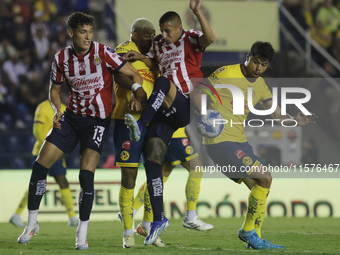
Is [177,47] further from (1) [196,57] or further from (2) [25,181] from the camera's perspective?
(2) [25,181]

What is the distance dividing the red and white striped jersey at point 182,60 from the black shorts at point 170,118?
0.18 meters

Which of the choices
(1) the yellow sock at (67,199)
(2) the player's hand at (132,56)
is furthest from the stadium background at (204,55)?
(2) the player's hand at (132,56)

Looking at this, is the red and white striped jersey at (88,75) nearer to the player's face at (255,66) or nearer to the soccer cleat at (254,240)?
the player's face at (255,66)

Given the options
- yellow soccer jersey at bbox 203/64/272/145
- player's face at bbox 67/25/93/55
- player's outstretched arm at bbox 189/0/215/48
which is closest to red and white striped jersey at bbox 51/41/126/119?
player's face at bbox 67/25/93/55

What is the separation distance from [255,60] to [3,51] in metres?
8.87

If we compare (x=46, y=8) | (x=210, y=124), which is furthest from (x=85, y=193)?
(x=46, y=8)

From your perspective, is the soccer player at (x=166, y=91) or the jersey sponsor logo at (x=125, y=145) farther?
the jersey sponsor logo at (x=125, y=145)

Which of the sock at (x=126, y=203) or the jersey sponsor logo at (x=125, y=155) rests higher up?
the jersey sponsor logo at (x=125, y=155)

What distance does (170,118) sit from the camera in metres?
5.36

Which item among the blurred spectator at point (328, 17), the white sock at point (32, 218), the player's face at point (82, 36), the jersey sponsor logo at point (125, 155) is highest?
the blurred spectator at point (328, 17)

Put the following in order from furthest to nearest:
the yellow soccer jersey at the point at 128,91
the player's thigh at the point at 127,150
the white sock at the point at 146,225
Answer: the white sock at the point at 146,225, the yellow soccer jersey at the point at 128,91, the player's thigh at the point at 127,150

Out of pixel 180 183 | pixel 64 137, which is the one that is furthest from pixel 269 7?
pixel 64 137

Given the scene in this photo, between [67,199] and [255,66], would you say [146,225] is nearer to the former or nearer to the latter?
[255,66]

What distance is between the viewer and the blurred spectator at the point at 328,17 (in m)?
14.3
